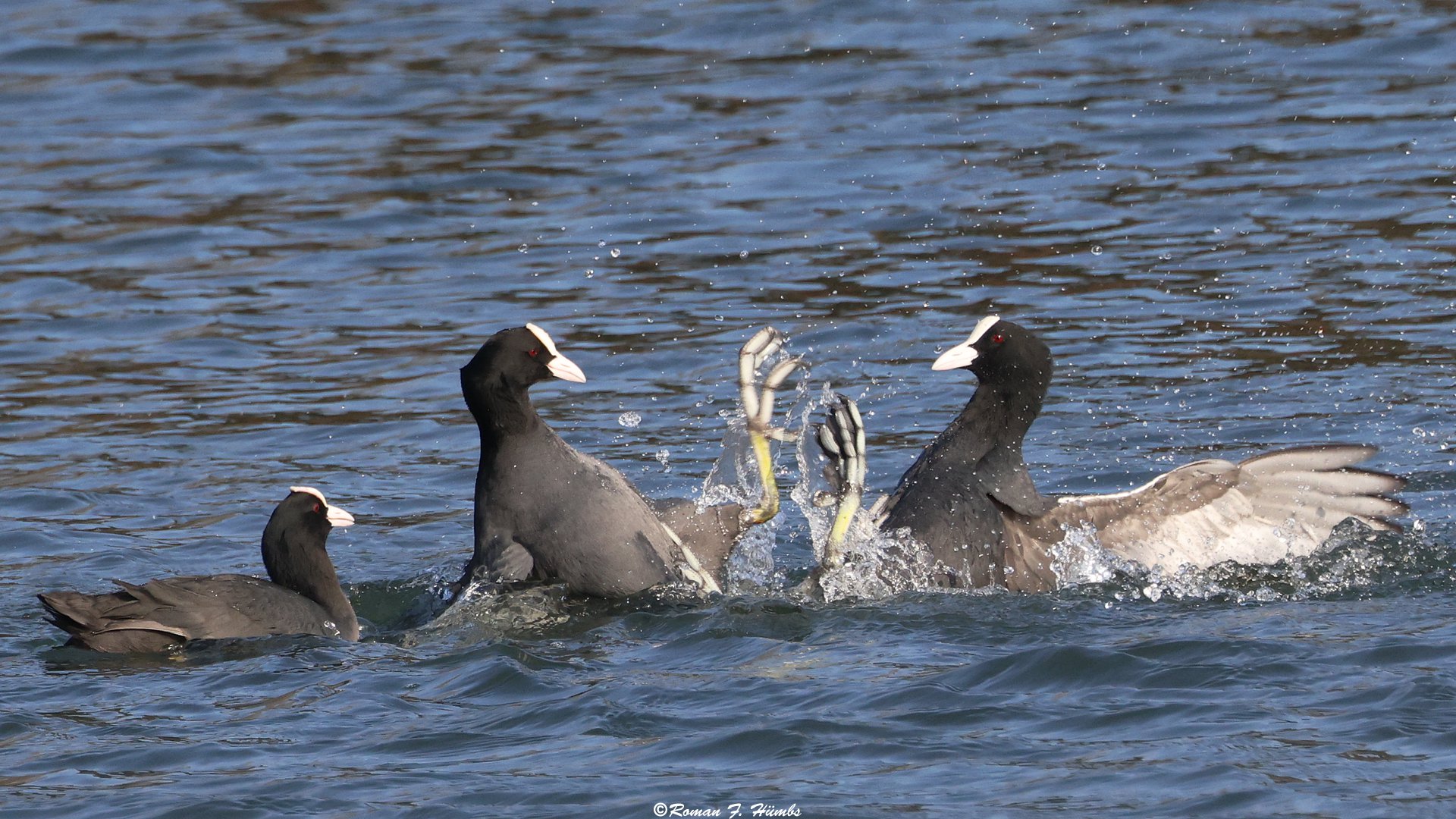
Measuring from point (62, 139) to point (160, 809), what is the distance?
8643 millimetres

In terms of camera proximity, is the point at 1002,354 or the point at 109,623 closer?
the point at 109,623

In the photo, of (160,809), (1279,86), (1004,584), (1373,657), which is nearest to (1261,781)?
(1373,657)

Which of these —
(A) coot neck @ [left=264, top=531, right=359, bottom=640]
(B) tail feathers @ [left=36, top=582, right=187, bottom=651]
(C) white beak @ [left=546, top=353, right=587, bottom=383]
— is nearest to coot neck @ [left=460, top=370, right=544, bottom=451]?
(C) white beak @ [left=546, top=353, right=587, bottom=383]

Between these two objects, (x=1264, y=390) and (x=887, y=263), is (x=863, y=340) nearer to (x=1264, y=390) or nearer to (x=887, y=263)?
(x=887, y=263)

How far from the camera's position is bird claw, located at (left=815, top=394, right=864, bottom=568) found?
5930mm

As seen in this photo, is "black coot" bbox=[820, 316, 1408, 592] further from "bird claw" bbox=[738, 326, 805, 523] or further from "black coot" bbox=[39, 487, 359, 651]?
"black coot" bbox=[39, 487, 359, 651]

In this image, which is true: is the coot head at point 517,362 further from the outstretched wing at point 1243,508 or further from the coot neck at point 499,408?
the outstretched wing at point 1243,508

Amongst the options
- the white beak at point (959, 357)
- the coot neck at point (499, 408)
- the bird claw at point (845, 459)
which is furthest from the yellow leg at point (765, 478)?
the coot neck at point (499, 408)

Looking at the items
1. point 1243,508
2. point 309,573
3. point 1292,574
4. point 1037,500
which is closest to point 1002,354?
point 1037,500

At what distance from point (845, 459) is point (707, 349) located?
2.84 metres

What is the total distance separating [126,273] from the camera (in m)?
10.2

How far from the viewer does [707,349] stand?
28.9 feet

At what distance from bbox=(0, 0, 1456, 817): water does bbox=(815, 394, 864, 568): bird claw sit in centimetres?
25

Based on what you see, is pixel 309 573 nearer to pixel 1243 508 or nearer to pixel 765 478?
pixel 765 478
